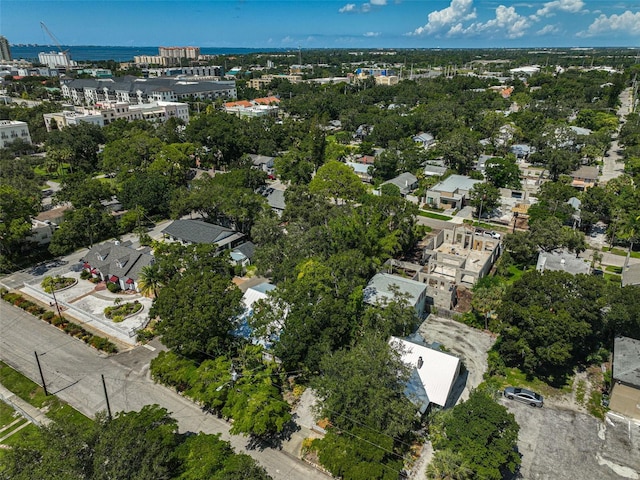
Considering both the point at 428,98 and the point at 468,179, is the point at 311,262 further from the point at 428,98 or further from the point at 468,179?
the point at 428,98

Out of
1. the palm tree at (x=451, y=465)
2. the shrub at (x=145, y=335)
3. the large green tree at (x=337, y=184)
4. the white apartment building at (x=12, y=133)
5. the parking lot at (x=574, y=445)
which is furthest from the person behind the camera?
the white apartment building at (x=12, y=133)

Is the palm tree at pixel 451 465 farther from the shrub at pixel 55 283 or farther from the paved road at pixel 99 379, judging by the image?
the shrub at pixel 55 283

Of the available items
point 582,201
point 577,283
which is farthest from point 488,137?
point 577,283

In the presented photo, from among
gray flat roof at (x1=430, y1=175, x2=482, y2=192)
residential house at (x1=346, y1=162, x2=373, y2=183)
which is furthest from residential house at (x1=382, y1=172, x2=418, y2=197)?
residential house at (x1=346, y1=162, x2=373, y2=183)

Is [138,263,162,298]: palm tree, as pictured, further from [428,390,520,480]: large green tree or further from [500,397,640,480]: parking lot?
[500,397,640,480]: parking lot

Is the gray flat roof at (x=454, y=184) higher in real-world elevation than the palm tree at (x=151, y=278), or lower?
lower

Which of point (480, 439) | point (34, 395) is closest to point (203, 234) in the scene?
point (34, 395)

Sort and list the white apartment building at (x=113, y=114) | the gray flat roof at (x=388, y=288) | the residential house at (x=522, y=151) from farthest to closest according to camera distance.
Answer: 1. the white apartment building at (x=113, y=114)
2. the residential house at (x=522, y=151)
3. the gray flat roof at (x=388, y=288)

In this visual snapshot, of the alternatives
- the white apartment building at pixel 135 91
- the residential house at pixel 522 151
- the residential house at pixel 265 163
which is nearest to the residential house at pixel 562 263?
A: the residential house at pixel 522 151

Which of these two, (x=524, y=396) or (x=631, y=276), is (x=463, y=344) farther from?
(x=631, y=276)
